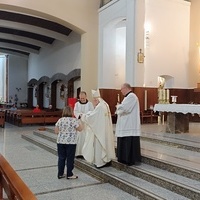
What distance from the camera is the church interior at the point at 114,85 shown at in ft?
12.9

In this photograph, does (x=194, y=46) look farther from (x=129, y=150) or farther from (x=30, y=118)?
(x=30, y=118)

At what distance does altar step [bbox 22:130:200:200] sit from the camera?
3469 mm

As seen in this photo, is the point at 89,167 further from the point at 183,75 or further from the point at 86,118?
the point at 183,75

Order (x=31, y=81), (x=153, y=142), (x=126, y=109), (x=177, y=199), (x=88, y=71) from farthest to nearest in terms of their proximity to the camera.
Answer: (x=31, y=81)
(x=88, y=71)
(x=153, y=142)
(x=126, y=109)
(x=177, y=199)

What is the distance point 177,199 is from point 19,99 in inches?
749

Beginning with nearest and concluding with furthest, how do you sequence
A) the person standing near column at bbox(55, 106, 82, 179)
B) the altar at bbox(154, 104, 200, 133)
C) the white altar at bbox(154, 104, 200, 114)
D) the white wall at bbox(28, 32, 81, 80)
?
the person standing near column at bbox(55, 106, 82, 179) < the white altar at bbox(154, 104, 200, 114) < the altar at bbox(154, 104, 200, 133) < the white wall at bbox(28, 32, 81, 80)

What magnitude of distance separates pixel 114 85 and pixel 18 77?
12077 millimetres

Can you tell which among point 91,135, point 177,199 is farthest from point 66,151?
point 177,199

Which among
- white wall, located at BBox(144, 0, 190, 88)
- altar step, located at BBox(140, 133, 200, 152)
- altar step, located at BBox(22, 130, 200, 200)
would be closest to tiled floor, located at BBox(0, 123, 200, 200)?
altar step, located at BBox(140, 133, 200, 152)

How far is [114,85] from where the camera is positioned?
10.9 metres

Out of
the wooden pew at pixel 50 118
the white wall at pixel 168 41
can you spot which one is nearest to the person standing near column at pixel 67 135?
the white wall at pixel 168 41

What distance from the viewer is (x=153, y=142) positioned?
5.90 metres

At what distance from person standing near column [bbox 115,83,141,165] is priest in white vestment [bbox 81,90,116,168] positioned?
1.01 feet

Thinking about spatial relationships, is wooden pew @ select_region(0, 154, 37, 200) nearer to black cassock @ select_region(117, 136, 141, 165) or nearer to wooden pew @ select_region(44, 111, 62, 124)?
black cassock @ select_region(117, 136, 141, 165)
